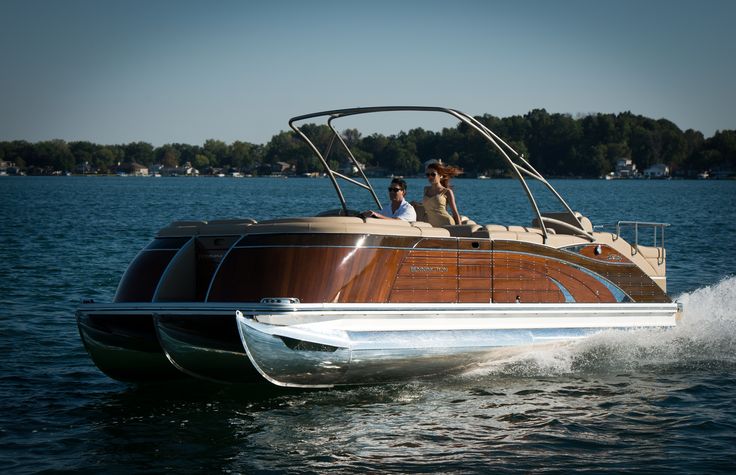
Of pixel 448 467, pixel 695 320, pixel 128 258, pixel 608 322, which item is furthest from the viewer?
pixel 128 258

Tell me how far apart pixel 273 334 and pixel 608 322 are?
5163 mm

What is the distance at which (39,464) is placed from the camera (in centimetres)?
909

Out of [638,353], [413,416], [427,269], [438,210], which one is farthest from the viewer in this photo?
[638,353]

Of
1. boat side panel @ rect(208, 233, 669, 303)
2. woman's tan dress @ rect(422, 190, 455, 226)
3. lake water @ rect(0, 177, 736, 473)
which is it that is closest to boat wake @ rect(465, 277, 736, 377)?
lake water @ rect(0, 177, 736, 473)

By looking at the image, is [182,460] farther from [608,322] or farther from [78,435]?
[608,322]

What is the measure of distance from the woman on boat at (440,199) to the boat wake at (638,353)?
189cm

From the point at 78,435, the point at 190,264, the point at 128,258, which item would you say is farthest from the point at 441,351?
the point at 128,258

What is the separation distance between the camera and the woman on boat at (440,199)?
41.2ft

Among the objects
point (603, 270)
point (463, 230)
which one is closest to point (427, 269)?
point (463, 230)

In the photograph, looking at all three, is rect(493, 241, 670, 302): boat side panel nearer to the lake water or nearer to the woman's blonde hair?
the lake water

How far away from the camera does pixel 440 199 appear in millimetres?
12609

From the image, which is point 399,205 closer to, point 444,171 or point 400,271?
point 444,171

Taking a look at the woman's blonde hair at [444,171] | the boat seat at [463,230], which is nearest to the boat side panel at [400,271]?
the boat seat at [463,230]

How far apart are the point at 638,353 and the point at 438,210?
3591mm
